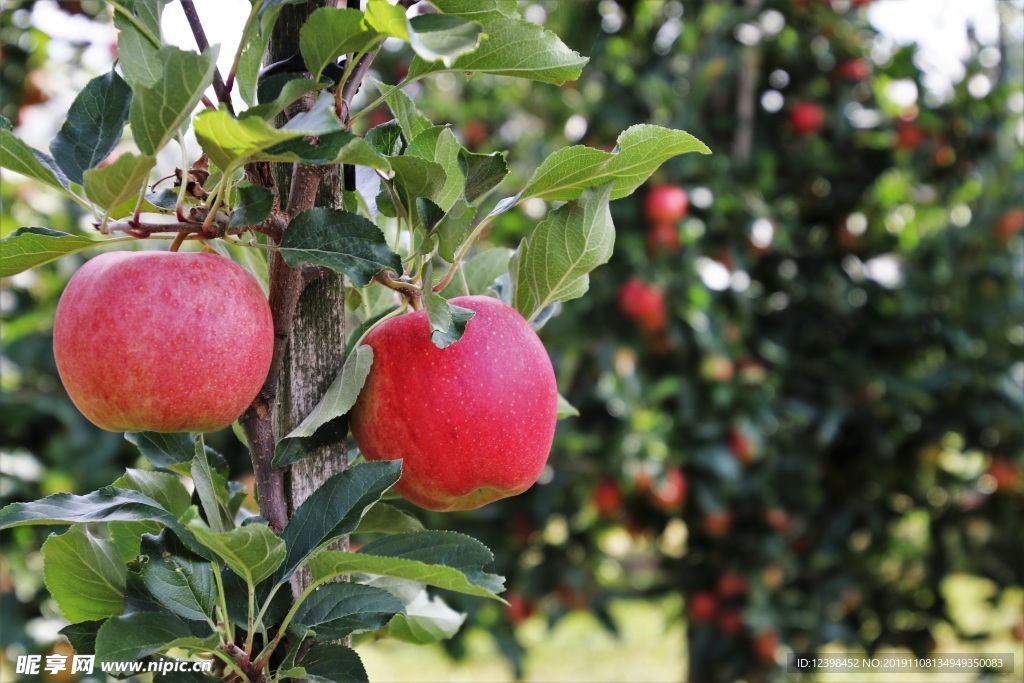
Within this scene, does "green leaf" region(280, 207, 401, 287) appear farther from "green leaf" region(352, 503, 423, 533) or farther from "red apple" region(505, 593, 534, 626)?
"red apple" region(505, 593, 534, 626)

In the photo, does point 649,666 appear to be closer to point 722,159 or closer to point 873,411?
point 873,411

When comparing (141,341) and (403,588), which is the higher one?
(141,341)

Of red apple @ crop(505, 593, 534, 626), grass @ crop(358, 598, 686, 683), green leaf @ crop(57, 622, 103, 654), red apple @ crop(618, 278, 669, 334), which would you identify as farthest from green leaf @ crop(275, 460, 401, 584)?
grass @ crop(358, 598, 686, 683)

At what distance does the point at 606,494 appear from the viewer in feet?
5.86

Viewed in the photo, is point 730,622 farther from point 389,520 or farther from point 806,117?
point 389,520

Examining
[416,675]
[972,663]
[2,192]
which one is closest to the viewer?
[2,192]

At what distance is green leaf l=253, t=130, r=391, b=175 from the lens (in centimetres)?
40

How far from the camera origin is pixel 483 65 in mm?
463

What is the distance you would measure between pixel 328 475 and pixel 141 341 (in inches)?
5.0

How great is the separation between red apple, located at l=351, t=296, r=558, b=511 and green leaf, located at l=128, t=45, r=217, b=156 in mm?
170

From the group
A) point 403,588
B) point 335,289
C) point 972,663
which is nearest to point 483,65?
point 335,289

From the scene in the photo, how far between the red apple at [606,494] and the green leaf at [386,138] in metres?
1.34

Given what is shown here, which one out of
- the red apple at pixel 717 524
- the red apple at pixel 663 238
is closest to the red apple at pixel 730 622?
the red apple at pixel 717 524

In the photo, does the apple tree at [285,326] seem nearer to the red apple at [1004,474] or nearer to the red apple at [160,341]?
the red apple at [160,341]
